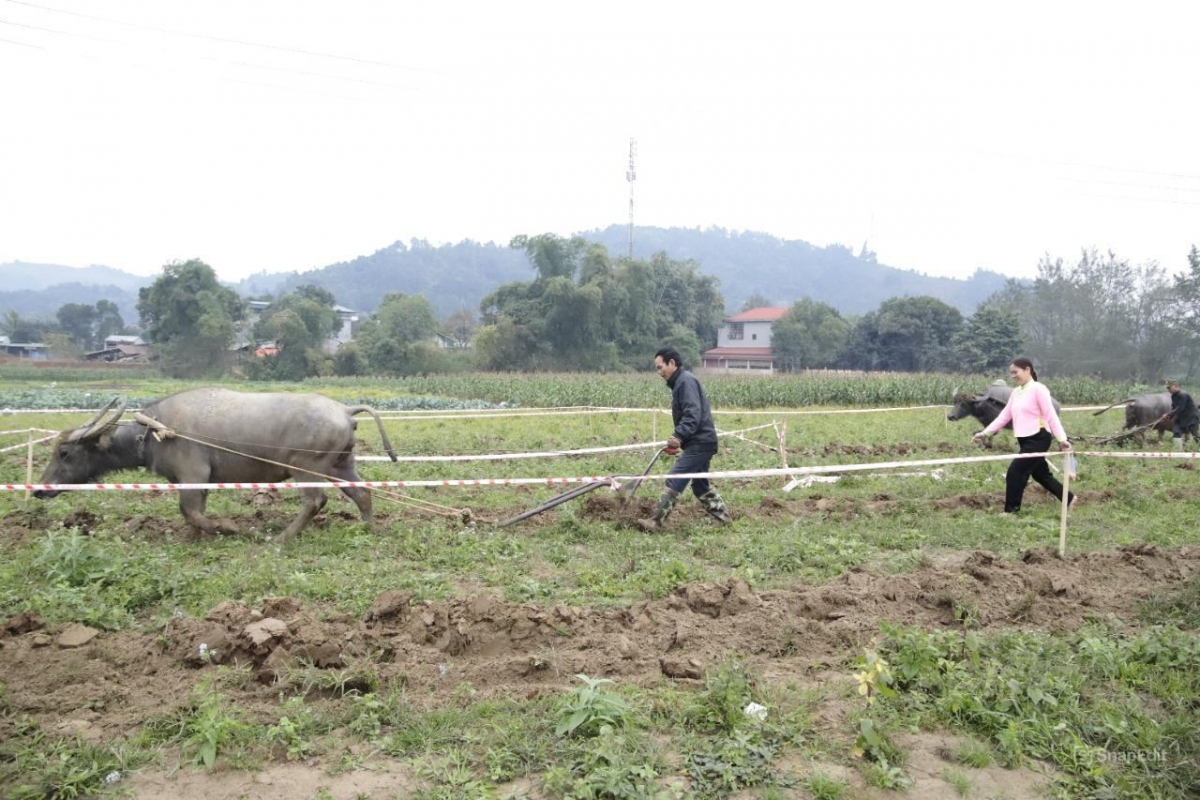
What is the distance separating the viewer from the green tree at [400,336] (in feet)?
180

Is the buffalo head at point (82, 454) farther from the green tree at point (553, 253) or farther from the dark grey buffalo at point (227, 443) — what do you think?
the green tree at point (553, 253)

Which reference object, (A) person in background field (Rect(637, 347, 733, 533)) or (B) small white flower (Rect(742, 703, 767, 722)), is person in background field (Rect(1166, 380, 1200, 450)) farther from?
(B) small white flower (Rect(742, 703, 767, 722))

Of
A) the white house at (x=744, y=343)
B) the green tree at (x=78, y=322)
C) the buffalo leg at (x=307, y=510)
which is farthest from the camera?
the green tree at (x=78, y=322)

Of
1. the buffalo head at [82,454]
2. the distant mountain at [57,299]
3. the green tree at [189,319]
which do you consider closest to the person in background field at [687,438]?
the buffalo head at [82,454]

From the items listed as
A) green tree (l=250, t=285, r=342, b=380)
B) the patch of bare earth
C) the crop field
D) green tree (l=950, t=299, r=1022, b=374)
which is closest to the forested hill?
green tree (l=250, t=285, r=342, b=380)

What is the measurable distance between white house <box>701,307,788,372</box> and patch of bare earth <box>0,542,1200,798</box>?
202ft

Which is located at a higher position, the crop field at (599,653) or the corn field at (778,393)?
the corn field at (778,393)

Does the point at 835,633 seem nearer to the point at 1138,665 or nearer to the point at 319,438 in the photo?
the point at 1138,665

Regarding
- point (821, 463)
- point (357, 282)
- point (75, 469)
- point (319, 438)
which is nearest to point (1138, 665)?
point (319, 438)

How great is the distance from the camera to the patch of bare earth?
401 cm

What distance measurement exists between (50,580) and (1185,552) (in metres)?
9.44

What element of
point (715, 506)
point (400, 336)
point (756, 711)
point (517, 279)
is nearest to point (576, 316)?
point (400, 336)

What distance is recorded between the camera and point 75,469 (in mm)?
8109

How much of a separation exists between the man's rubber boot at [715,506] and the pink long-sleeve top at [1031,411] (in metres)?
3.02
